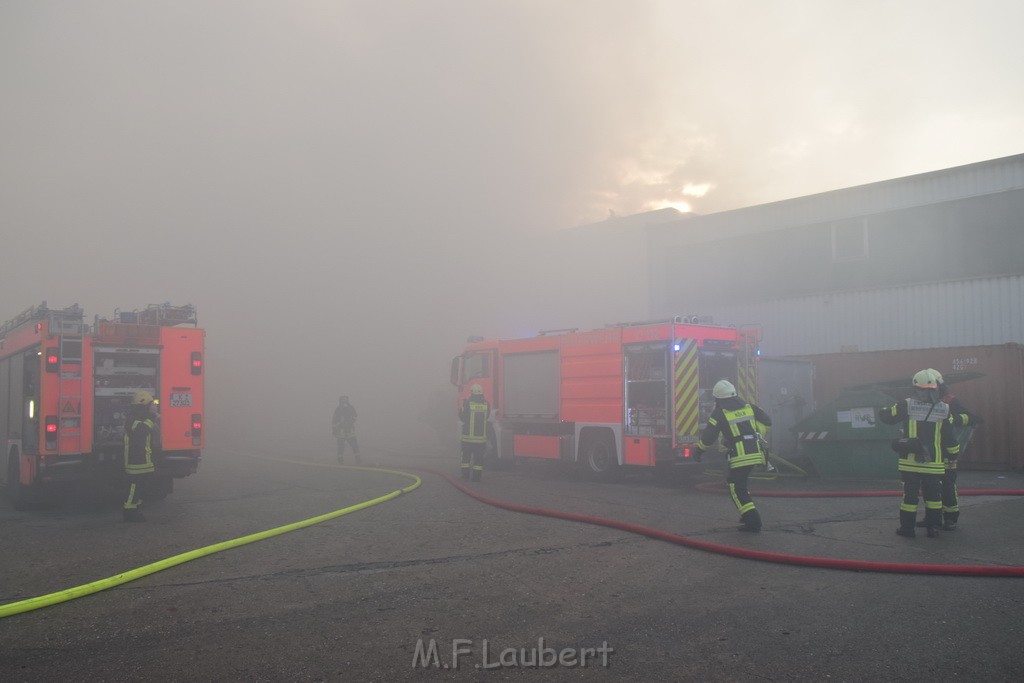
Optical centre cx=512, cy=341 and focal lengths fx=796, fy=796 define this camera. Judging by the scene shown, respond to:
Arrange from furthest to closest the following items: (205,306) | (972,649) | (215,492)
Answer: (205,306) → (215,492) → (972,649)

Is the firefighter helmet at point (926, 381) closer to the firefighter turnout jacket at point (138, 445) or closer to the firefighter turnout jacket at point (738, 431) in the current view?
the firefighter turnout jacket at point (738, 431)

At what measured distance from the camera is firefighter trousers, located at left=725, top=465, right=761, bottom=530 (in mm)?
7618

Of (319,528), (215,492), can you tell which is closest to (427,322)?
(215,492)

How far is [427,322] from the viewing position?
134 feet

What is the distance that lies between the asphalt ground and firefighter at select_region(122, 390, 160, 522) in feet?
Answer: 0.74

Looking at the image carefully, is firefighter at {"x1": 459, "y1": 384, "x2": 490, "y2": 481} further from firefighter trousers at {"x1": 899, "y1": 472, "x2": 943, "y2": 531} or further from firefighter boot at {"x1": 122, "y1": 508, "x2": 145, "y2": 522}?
firefighter trousers at {"x1": 899, "y1": 472, "x2": 943, "y2": 531}

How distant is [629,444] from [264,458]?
11.1 metres

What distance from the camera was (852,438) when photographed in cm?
1249

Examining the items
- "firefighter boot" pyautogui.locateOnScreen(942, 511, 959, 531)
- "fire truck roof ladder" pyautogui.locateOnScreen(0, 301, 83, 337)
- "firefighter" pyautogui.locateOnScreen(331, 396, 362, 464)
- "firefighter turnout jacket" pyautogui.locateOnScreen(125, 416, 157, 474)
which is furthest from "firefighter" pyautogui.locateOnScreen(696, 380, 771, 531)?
"firefighter" pyautogui.locateOnScreen(331, 396, 362, 464)

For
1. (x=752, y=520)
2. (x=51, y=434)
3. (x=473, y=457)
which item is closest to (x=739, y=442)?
(x=752, y=520)

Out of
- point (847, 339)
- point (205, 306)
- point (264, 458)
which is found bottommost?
point (264, 458)

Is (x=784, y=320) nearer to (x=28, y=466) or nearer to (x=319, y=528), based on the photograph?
(x=319, y=528)

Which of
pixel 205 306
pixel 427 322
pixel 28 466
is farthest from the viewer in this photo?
pixel 427 322

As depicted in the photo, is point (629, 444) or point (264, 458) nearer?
point (629, 444)
